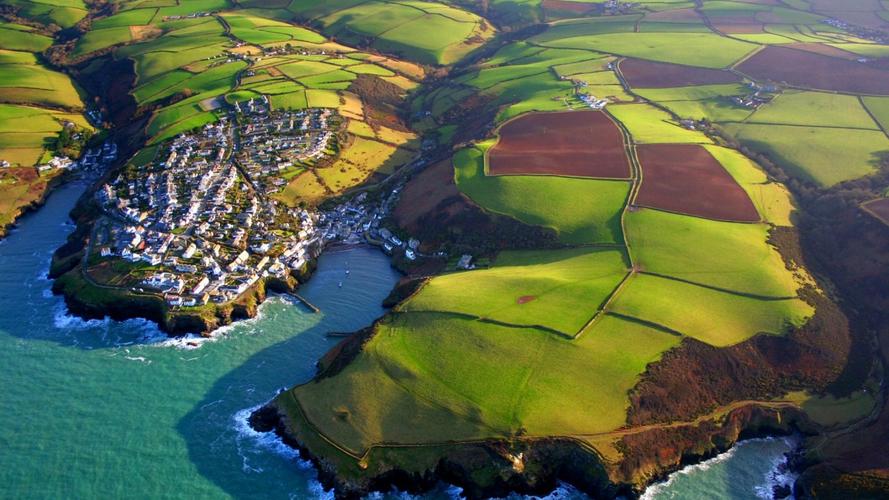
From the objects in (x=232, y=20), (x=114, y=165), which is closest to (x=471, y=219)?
(x=114, y=165)

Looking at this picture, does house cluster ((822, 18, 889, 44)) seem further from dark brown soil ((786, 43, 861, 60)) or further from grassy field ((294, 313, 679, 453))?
grassy field ((294, 313, 679, 453))

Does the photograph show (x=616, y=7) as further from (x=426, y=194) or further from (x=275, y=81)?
(x=426, y=194)

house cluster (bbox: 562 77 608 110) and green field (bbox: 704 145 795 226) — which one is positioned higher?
house cluster (bbox: 562 77 608 110)

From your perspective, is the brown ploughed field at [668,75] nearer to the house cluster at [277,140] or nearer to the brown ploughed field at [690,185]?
the brown ploughed field at [690,185]

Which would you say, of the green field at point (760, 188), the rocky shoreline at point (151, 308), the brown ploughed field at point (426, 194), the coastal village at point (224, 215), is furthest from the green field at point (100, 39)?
the green field at point (760, 188)

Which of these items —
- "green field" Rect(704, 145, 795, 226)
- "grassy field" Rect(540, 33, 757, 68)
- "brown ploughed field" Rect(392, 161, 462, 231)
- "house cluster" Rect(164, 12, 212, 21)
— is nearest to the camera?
"green field" Rect(704, 145, 795, 226)

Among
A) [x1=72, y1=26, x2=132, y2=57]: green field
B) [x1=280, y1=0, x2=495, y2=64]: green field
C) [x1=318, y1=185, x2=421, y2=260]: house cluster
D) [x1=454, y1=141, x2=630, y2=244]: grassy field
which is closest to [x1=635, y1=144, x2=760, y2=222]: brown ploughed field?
[x1=454, y1=141, x2=630, y2=244]: grassy field
